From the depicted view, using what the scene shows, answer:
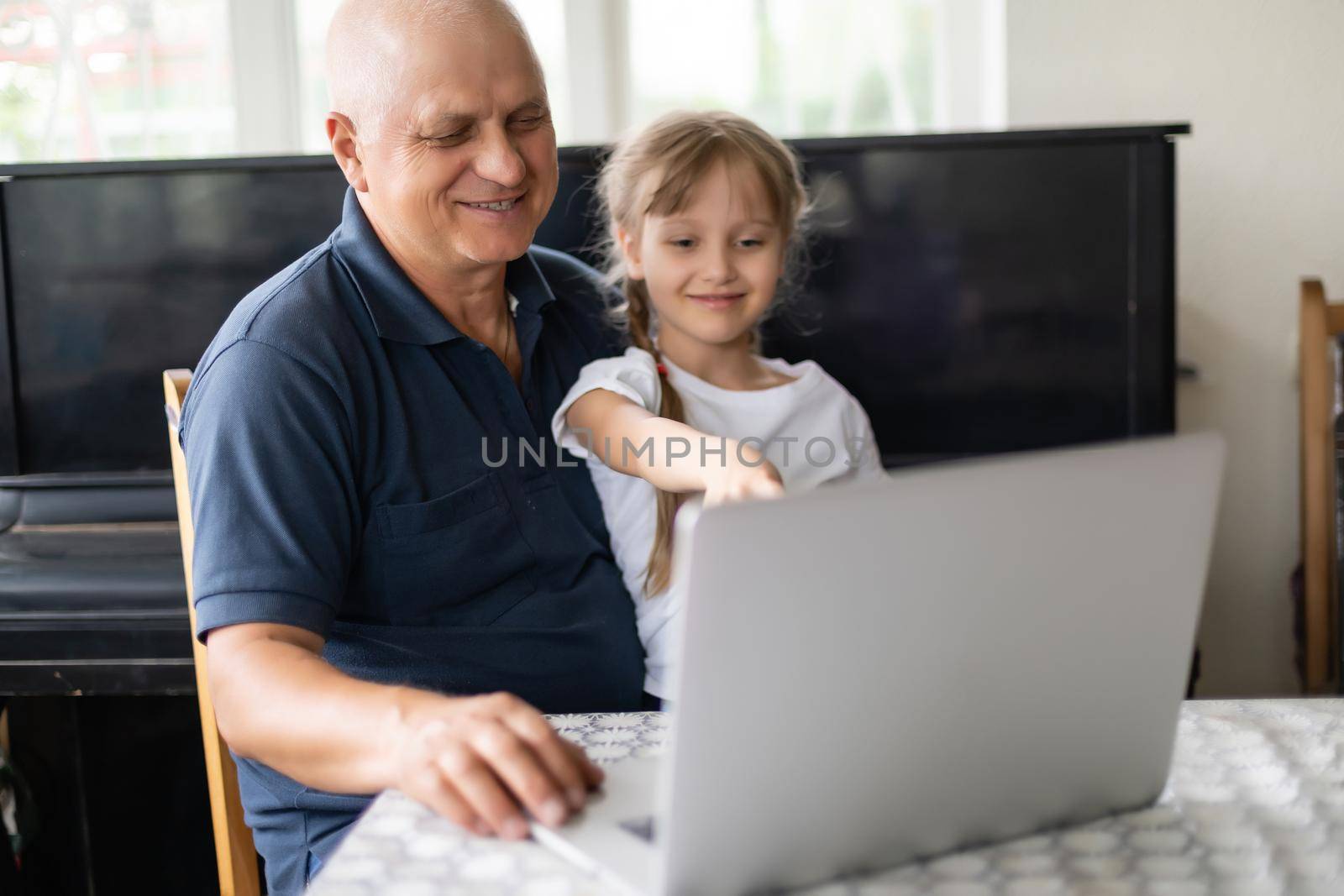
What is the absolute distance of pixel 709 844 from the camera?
559 millimetres

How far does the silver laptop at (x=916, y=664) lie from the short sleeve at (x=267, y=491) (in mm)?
399

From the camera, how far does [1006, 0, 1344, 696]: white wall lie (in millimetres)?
2010

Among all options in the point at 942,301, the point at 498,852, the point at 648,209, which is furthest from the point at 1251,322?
the point at 498,852

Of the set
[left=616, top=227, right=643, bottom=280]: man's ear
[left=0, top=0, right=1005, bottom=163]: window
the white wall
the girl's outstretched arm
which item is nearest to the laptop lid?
the girl's outstretched arm

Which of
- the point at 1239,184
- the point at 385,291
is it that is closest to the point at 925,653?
the point at 385,291

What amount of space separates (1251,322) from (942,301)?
2.35 feet

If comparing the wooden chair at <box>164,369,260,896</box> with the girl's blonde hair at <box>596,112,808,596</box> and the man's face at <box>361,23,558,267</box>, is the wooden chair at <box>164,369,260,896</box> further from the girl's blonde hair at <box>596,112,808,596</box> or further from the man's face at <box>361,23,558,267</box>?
the girl's blonde hair at <box>596,112,808,596</box>

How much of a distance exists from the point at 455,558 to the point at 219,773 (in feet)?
1.09

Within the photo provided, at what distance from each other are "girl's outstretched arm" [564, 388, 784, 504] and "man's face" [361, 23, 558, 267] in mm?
197

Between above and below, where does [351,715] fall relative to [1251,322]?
below

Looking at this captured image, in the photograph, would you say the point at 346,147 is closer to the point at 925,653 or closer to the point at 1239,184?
the point at 925,653

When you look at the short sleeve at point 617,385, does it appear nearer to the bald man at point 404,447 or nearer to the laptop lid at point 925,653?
the bald man at point 404,447

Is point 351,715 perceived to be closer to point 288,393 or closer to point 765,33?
point 288,393

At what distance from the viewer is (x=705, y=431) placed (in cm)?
149
